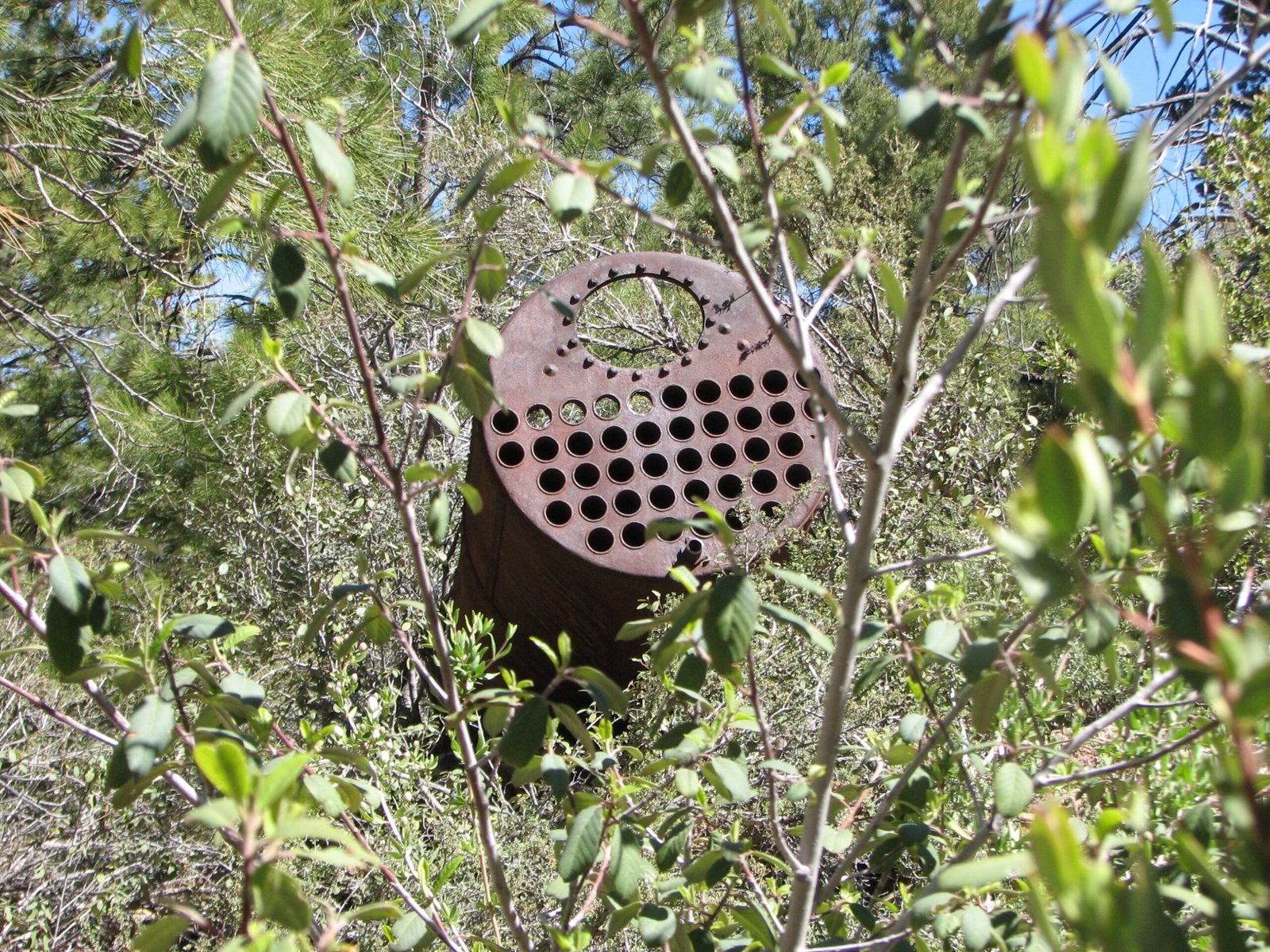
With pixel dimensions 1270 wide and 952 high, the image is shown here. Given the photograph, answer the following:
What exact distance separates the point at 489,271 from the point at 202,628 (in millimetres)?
373

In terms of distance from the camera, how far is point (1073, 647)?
5.21 feet

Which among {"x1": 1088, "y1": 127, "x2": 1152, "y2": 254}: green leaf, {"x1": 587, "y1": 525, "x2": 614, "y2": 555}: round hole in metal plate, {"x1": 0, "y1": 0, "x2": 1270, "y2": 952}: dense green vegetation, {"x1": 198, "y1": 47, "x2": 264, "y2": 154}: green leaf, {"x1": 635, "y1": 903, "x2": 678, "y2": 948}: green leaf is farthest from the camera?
{"x1": 587, "y1": 525, "x2": 614, "y2": 555}: round hole in metal plate

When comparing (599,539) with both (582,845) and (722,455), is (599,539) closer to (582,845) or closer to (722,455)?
(722,455)

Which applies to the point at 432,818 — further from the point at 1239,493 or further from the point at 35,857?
the point at 1239,493

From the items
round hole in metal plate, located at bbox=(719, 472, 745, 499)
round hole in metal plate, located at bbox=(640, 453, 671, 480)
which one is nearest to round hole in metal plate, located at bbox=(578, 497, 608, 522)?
round hole in metal plate, located at bbox=(640, 453, 671, 480)

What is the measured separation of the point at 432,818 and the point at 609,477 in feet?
2.28

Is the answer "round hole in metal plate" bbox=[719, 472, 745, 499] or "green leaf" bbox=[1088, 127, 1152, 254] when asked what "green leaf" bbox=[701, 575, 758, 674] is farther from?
"round hole in metal plate" bbox=[719, 472, 745, 499]

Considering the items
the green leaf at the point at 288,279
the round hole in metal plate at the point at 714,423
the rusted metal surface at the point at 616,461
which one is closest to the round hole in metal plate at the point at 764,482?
the rusted metal surface at the point at 616,461

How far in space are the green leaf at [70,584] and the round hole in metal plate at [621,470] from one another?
132 centimetres

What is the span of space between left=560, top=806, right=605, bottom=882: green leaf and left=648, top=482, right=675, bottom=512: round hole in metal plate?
122 cm

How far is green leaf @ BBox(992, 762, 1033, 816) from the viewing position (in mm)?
807

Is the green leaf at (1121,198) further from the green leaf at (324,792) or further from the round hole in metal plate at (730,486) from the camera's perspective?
the round hole in metal plate at (730,486)

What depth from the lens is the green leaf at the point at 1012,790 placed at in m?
0.81

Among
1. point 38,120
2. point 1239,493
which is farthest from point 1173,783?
point 38,120
